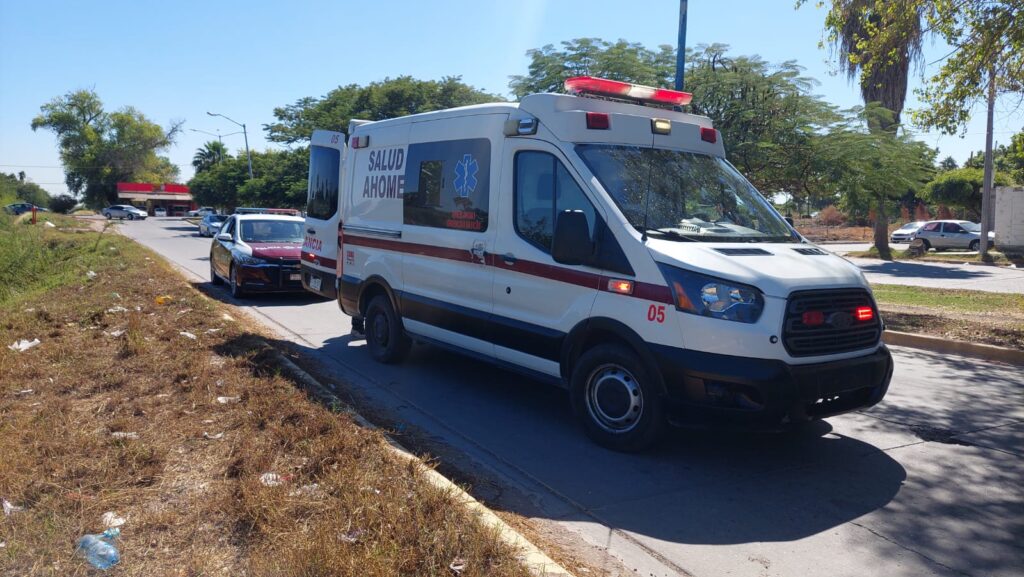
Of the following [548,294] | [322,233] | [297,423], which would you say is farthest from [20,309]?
[548,294]

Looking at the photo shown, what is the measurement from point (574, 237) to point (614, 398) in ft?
3.93

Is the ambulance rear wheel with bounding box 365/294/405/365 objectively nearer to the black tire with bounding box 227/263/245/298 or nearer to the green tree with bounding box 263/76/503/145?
the black tire with bounding box 227/263/245/298

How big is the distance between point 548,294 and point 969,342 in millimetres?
6648

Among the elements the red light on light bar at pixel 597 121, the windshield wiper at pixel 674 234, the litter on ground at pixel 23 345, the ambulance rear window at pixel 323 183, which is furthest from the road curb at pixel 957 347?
the litter on ground at pixel 23 345

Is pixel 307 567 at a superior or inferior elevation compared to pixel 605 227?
inferior

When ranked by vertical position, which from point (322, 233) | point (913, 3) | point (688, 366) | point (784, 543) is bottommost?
point (784, 543)

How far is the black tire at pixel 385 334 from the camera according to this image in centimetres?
826

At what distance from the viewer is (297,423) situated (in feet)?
18.1

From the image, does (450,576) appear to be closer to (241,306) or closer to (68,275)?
(241,306)

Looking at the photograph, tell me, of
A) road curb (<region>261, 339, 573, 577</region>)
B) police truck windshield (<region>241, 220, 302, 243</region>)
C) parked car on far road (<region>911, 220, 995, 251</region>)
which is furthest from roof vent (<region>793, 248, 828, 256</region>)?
parked car on far road (<region>911, 220, 995, 251</region>)

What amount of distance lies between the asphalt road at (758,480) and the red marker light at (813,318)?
3.48ft

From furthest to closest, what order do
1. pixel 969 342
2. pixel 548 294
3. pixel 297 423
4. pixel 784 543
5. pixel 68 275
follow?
pixel 68 275 < pixel 969 342 < pixel 548 294 < pixel 297 423 < pixel 784 543

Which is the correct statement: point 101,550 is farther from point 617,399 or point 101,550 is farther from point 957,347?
point 957,347

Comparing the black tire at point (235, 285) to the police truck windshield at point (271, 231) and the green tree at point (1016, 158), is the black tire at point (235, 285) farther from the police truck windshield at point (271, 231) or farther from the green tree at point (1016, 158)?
the green tree at point (1016, 158)
